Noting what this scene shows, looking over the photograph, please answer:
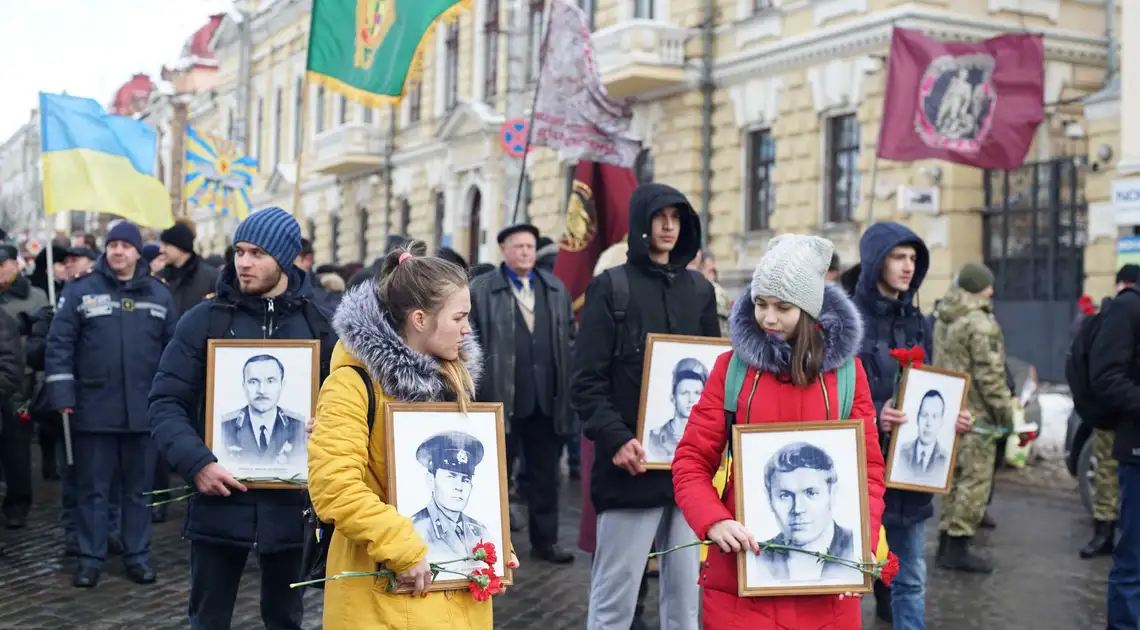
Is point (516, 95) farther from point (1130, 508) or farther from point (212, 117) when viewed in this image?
point (212, 117)

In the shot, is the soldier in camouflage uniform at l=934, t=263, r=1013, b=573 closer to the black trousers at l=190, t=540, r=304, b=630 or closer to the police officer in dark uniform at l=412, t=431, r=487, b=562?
the black trousers at l=190, t=540, r=304, b=630

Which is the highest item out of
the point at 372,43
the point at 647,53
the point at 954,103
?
the point at 647,53

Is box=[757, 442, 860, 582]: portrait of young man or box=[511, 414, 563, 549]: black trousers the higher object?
box=[757, 442, 860, 582]: portrait of young man

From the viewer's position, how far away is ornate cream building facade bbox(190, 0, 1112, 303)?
59.4 ft

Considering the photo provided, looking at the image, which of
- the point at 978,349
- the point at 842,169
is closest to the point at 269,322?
the point at 978,349

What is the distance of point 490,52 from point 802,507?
87.2 ft

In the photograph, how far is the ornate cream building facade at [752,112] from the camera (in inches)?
712

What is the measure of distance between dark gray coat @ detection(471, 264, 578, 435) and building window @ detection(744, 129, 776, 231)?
12.9m

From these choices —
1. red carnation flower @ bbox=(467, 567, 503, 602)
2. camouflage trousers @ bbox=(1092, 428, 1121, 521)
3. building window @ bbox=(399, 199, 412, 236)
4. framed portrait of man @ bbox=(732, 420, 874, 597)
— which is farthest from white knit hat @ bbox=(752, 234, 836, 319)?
building window @ bbox=(399, 199, 412, 236)

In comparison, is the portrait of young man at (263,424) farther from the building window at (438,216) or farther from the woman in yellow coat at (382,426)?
the building window at (438,216)

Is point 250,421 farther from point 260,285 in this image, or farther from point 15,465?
point 15,465

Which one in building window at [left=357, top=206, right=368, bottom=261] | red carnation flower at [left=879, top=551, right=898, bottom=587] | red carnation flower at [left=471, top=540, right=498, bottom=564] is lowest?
red carnation flower at [left=879, top=551, right=898, bottom=587]

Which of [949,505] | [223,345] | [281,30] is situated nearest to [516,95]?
[949,505]

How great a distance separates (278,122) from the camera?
42.1 meters
